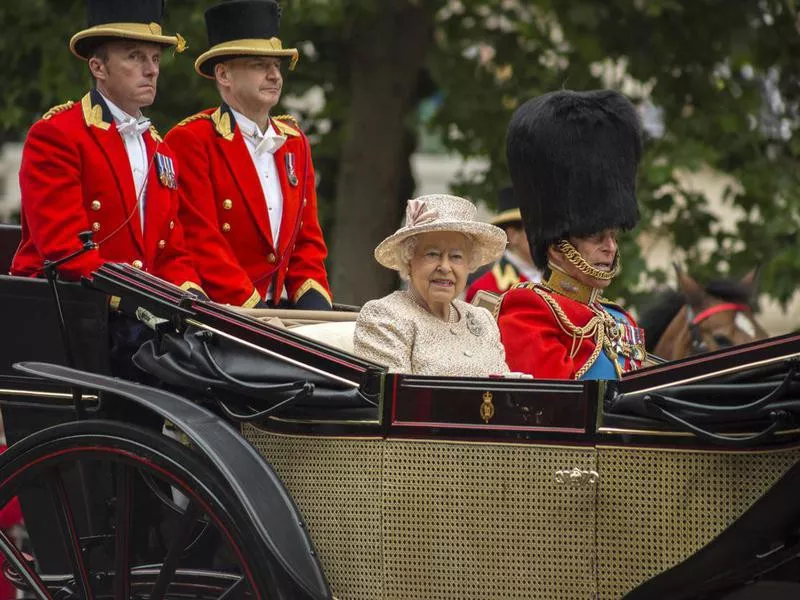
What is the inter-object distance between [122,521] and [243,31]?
1819 millimetres

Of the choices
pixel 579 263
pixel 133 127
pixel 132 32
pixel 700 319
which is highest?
pixel 132 32

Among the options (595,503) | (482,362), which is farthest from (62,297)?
(595,503)

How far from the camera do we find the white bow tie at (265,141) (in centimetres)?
537

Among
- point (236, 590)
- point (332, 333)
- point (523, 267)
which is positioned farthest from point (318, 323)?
point (523, 267)

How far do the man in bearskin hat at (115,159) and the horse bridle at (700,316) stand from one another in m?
3.18

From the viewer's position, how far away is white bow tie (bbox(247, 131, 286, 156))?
17.6ft

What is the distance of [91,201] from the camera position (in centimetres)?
485

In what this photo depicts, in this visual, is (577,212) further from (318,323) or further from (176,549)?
(176,549)

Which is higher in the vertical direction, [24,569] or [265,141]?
[265,141]

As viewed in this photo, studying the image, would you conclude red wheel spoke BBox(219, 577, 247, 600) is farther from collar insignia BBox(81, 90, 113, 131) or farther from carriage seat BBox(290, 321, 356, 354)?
collar insignia BBox(81, 90, 113, 131)

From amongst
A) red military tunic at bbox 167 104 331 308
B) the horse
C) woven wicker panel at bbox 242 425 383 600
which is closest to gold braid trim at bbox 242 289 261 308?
red military tunic at bbox 167 104 331 308

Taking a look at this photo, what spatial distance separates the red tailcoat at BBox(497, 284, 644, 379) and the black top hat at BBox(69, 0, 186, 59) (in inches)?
48.5

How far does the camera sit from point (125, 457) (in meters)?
4.11

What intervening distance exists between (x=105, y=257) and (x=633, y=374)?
1.78 meters
